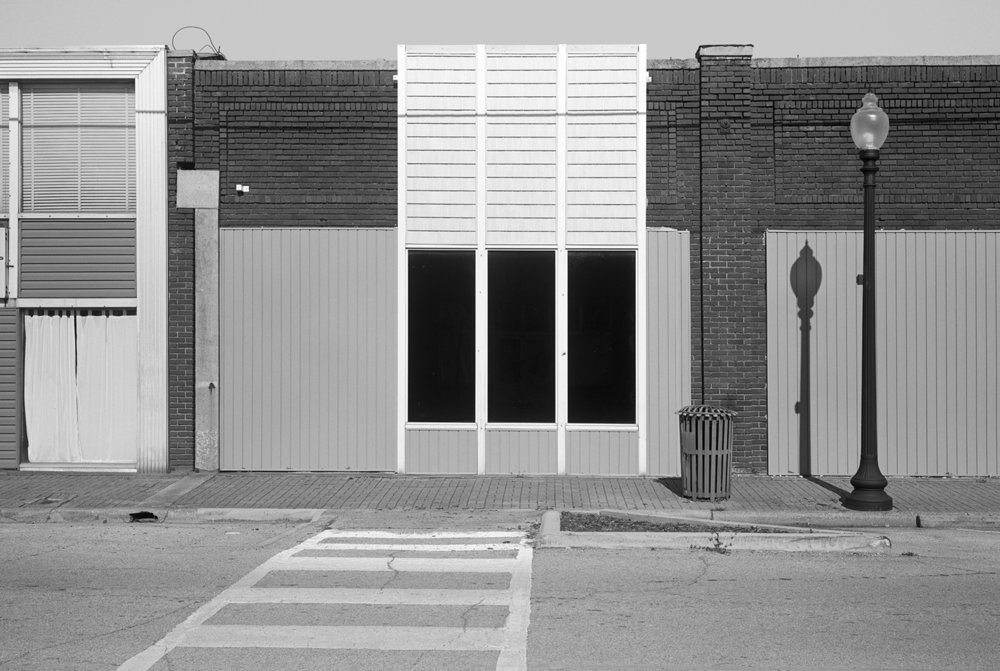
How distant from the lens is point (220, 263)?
13734mm

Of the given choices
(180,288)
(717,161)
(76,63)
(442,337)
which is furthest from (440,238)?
(76,63)

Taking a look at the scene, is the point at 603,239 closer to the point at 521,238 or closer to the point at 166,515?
the point at 521,238

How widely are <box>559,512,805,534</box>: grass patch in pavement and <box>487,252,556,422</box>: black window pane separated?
298 centimetres

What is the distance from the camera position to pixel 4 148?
13938mm

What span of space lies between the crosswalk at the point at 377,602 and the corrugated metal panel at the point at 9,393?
615cm

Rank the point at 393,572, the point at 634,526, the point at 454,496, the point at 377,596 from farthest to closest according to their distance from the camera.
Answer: the point at 454,496 → the point at 634,526 → the point at 393,572 → the point at 377,596

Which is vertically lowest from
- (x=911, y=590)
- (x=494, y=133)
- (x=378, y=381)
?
(x=911, y=590)

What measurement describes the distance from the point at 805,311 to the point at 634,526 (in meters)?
4.77

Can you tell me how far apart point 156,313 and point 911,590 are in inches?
397

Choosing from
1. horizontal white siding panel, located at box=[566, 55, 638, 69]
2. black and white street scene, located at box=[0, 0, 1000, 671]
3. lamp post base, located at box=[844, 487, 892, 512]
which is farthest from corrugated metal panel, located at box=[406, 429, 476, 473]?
horizontal white siding panel, located at box=[566, 55, 638, 69]

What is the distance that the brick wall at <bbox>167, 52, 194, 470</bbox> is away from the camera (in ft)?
45.0

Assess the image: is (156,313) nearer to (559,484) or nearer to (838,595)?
(559,484)

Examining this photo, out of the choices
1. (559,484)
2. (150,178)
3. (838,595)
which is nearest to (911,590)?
(838,595)

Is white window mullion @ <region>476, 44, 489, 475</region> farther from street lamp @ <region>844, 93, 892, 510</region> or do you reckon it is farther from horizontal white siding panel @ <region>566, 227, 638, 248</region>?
street lamp @ <region>844, 93, 892, 510</region>
